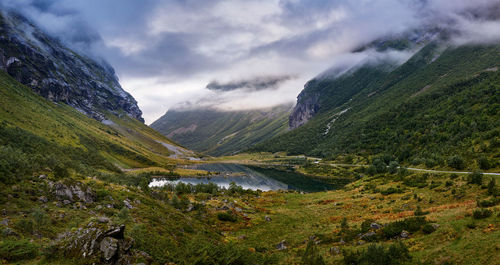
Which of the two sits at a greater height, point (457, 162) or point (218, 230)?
point (457, 162)

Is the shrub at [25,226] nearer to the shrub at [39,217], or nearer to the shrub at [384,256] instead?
the shrub at [39,217]

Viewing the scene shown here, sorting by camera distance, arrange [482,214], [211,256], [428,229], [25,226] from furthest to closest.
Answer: [428,229] < [482,214] < [25,226] < [211,256]

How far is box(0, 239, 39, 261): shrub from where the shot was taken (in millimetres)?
13547

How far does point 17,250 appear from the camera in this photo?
14.0 meters

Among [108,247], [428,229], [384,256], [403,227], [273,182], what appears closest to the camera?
[108,247]

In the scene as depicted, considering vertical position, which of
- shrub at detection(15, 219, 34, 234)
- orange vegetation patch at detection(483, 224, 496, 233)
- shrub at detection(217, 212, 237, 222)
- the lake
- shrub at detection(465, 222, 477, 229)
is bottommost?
the lake

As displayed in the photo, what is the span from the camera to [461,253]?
14.8 metres

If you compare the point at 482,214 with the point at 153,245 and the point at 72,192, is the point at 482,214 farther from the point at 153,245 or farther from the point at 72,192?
the point at 72,192

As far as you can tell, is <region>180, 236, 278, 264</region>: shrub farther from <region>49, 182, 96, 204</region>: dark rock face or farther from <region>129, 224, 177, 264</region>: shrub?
<region>49, 182, 96, 204</region>: dark rock face

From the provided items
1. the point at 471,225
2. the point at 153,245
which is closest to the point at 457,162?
the point at 471,225

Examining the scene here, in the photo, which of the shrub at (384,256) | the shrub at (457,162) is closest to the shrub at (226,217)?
the shrub at (384,256)

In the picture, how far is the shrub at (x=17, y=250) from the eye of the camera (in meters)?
13.5

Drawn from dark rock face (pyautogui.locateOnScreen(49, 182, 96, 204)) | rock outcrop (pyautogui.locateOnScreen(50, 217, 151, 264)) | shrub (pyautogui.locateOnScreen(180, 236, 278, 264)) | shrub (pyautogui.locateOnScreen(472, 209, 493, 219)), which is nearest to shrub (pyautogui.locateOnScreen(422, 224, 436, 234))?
shrub (pyautogui.locateOnScreen(472, 209, 493, 219))

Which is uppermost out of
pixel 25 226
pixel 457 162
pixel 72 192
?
pixel 72 192
